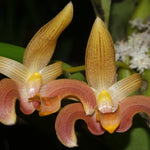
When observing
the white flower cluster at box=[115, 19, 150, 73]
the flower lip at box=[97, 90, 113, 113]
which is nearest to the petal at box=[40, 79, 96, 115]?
the flower lip at box=[97, 90, 113, 113]

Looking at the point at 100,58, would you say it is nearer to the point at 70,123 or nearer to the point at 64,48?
the point at 70,123

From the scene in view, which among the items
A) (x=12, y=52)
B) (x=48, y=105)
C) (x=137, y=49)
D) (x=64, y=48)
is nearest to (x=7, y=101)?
(x=48, y=105)

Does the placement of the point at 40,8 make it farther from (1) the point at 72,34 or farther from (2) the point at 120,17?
(2) the point at 120,17

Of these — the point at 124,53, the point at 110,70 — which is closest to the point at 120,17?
the point at 124,53

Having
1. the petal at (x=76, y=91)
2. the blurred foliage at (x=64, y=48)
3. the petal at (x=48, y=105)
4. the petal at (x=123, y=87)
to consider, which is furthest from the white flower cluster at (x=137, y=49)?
the petal at (x=48, y=105)

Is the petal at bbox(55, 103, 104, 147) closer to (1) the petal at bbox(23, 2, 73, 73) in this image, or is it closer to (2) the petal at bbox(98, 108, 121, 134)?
(2) the petal at bbox(98, 108, 121, 134)

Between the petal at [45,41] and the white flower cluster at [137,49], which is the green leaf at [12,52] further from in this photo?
the white flower cluster at [137,49]

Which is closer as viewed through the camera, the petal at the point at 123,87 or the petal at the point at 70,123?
the petal at the point at 70,123

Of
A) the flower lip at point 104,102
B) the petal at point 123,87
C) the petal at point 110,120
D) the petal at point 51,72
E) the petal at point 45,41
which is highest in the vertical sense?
the petal at point 45,41
